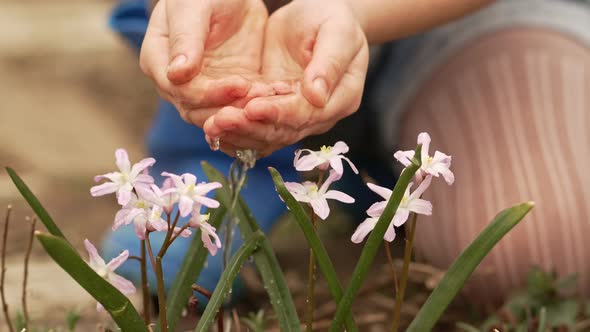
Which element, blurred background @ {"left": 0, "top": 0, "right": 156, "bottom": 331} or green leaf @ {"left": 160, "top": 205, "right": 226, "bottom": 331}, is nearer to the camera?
green leaf @ {"left": 160, "top": 205, "right": 226, "bottom": 331}

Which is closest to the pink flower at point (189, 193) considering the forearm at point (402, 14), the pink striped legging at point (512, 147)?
the forearm at point (402, 14)

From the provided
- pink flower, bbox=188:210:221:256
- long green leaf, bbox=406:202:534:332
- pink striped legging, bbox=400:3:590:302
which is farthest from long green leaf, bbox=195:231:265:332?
pink striped legging, bbox=400:3:590:302

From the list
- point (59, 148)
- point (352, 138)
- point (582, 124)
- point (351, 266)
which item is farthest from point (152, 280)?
point (59, 148)

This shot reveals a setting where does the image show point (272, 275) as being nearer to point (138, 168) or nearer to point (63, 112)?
point (138, 168)

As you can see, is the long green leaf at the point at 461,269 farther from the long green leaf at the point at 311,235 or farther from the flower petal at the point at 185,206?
the flower petal at the point at 185,206

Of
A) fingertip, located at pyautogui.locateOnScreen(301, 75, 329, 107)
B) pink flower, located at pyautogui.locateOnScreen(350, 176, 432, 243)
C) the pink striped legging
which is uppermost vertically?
fingertip, located at pyautogui.locateOnScreen(301, 75, 329, 107)

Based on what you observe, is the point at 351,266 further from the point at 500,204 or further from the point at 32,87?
the point at 32,87

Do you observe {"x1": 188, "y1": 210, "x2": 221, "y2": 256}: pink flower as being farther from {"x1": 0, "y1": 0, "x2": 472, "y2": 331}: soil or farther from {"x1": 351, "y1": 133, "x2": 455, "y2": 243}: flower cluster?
{"x1": 0, "y1": 0, "x2": 472, "y2": 331}: soil

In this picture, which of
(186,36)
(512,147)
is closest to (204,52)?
(186,36)
